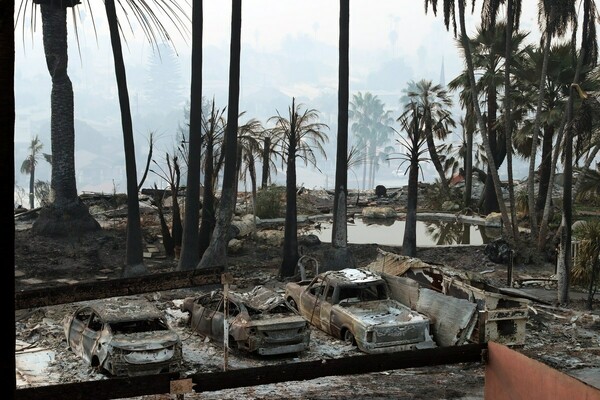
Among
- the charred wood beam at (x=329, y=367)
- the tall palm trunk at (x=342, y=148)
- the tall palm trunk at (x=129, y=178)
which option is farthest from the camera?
the tall palm trunk at (x=342, y=148)

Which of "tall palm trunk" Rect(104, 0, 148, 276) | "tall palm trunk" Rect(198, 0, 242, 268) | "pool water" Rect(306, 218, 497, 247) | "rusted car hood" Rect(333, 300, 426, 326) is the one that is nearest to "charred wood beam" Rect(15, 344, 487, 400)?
"rusted car hood" Rect(333, 300, 426, 326)

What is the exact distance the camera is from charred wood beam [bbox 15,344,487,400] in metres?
7.67

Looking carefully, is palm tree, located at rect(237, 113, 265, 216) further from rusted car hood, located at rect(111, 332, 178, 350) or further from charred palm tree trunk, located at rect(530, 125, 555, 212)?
rusted car hood, located at rect(111, 332, 178, 350)

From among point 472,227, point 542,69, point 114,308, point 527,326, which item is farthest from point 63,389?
point 472,227

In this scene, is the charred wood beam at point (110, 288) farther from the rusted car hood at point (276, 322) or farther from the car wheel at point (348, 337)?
the car wheel at point (348, 337)

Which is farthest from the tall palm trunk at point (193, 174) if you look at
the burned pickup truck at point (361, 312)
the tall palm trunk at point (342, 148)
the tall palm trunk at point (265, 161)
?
the tall palm trunk at point (265, 161)

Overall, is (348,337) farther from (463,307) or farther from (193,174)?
(193,174)

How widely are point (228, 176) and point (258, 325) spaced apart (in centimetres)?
878

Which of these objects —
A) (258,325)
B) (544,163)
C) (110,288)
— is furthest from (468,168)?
(110,288)

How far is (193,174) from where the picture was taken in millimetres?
23328

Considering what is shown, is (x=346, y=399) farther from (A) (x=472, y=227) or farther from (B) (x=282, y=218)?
(A) (x=472, y=227)

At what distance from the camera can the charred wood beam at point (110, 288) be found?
9781 mm

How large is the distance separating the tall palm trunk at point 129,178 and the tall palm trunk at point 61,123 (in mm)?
4885

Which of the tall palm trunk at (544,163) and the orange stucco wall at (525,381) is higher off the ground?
the tall palm trunk at (544,163)
